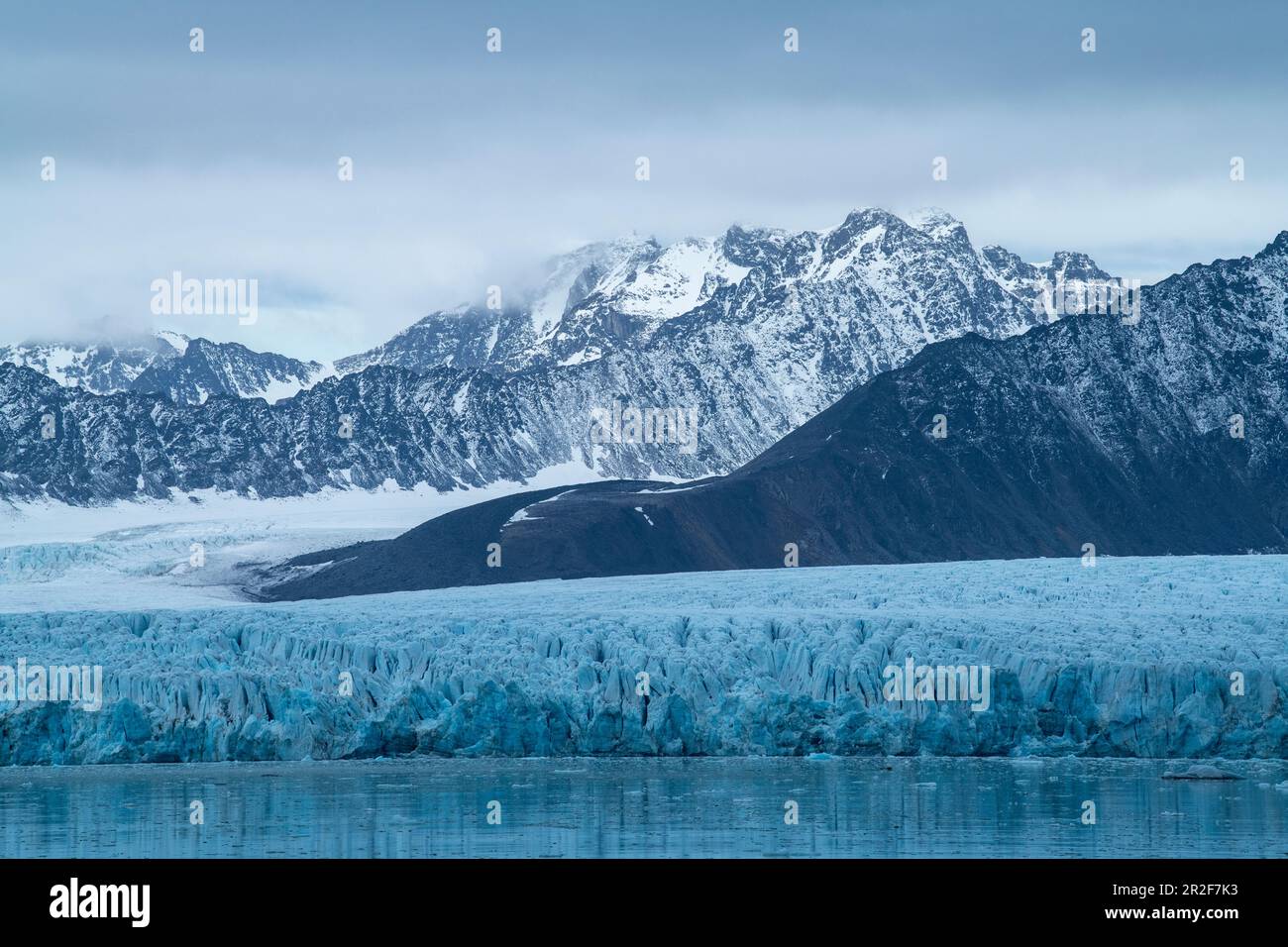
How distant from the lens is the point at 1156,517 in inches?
6821

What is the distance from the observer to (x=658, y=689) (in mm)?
42875

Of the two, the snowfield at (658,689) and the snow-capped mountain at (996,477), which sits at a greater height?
the snow-capped mountain at (996,477)

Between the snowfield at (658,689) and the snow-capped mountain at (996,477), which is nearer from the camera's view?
the snowfield at (658,689)

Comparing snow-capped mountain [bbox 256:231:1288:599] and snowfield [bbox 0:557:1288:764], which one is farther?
snow-capped mountain [bbox 256:231:1288:599]

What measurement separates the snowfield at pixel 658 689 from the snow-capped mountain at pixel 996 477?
91.0 meters

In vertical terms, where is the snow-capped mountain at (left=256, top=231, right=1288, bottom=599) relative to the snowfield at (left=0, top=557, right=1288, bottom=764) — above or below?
above

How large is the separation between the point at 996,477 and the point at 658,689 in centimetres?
13667

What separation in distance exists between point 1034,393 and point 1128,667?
487 feet

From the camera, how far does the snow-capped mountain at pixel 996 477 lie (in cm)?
14888

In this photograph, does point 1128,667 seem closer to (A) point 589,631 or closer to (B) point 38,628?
(A) point 589,631

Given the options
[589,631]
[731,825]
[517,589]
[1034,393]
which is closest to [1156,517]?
[1034,393]

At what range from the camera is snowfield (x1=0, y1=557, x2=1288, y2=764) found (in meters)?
41.8

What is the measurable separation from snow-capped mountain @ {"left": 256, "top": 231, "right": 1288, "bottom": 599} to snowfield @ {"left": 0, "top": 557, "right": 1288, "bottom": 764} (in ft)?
299

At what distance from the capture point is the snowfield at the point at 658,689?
1647 inches
